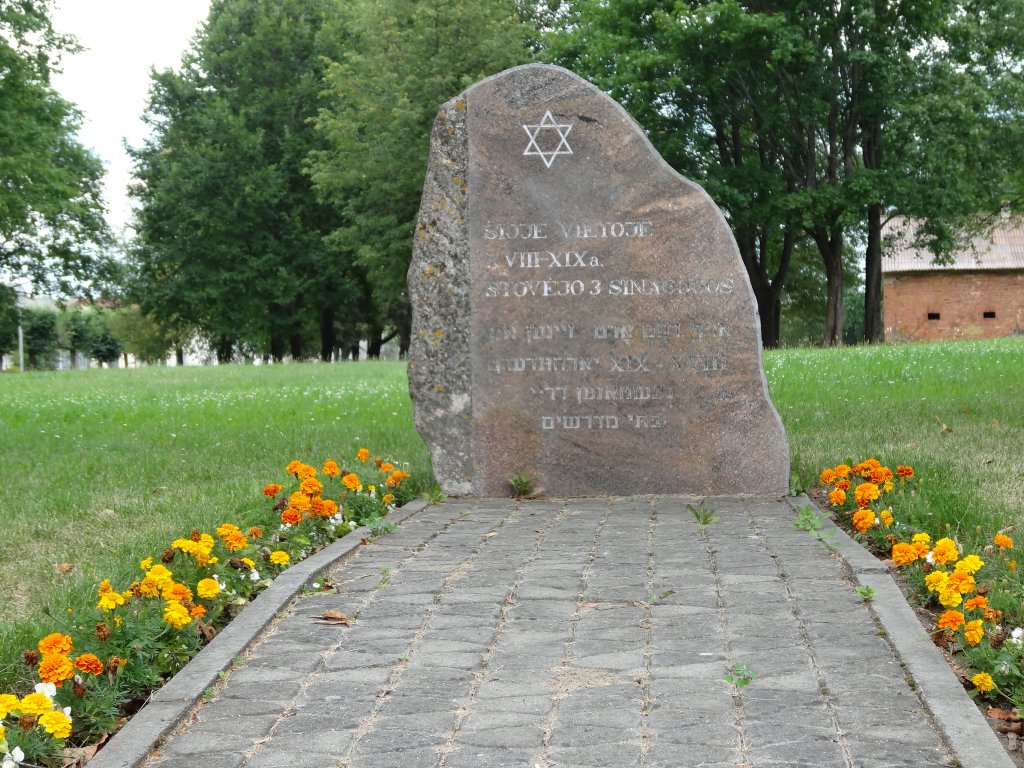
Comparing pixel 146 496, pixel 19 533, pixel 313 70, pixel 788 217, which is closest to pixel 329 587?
pixel 19 533

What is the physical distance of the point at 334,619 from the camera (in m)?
4.96

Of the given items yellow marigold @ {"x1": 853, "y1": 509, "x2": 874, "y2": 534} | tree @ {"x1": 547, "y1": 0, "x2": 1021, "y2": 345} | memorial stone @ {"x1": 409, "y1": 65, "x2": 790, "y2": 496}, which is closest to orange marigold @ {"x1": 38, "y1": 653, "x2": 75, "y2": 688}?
yellow marigold @ {"x1": 853, "y1": 509, "x2": 874, "y2": 534}

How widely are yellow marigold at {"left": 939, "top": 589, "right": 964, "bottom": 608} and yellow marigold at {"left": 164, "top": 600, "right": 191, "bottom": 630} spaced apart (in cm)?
291

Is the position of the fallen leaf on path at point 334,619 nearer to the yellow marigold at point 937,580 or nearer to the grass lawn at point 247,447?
the grass lawn at point 247,447

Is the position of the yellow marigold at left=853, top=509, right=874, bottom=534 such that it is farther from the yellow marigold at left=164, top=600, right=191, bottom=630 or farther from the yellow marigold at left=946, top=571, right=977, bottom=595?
the yellow marigold at left=164, top=600, right=191, bottom=630

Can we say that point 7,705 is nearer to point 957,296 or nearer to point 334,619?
point 334,619

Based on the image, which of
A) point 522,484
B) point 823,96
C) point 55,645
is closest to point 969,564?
point 55,645

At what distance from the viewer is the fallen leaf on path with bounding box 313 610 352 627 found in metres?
4.92

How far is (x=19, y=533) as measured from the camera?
7055 mm

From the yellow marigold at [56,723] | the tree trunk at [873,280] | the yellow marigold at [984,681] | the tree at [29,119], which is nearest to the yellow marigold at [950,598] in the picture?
the yellow marigold at [984,681]

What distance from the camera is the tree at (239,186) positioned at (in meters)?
38.8

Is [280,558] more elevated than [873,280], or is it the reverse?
[873,280]

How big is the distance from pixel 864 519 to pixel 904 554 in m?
0.87

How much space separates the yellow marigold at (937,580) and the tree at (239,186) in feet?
115
